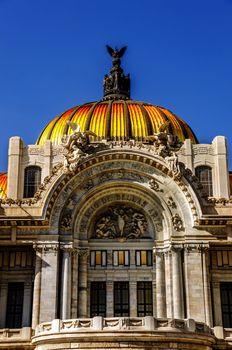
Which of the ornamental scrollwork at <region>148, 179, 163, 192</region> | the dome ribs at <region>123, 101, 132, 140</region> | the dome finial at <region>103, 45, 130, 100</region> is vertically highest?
the dome finial at <region>103, 45, 130, 100</region>

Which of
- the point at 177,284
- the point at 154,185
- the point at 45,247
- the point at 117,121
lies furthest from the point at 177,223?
the point at 117,121

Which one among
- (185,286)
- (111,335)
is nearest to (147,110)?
(185,286)

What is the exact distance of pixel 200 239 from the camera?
46031 millimetres

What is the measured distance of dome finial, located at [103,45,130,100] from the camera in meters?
66.2

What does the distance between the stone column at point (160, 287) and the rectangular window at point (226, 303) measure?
4617 millimetres

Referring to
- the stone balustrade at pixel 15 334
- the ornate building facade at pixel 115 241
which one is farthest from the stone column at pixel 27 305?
the stone balustrade at pixel 15 334

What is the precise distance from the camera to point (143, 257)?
1893 inches

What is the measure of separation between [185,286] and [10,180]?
53.9 feet

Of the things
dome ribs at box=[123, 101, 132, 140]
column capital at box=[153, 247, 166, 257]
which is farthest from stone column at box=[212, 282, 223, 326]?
dome ribs at box=[123, 101, 132, 140]

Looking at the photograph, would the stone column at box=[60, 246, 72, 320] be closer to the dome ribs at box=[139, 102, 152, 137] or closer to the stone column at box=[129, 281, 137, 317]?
the stone column at box=[129, 281, 137, 317]

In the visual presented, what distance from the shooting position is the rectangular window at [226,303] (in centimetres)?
4644

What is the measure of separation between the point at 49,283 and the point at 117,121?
1703cm

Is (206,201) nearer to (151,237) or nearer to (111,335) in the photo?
(151,237)

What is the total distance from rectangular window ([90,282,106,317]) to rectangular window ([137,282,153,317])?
2652 millimetres
